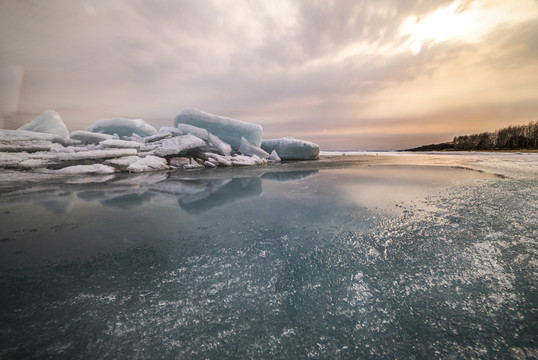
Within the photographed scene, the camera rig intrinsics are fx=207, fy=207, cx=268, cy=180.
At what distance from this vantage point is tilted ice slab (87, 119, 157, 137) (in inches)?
538

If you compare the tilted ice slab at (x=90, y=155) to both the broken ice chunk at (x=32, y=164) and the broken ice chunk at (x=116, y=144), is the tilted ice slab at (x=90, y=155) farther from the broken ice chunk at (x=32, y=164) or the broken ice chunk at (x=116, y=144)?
the broken ice chunk at (x=116, y=144)

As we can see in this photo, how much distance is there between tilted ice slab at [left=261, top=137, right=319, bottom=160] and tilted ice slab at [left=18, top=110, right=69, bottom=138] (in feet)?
49.6

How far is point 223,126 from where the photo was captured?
14.1 meters

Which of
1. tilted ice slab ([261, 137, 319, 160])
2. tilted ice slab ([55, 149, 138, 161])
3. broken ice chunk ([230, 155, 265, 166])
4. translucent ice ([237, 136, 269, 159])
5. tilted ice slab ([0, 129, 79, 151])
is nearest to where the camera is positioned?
tilted ice slab ([55, 149, 138, 161])

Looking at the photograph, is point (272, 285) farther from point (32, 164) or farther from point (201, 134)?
point (201, 134)

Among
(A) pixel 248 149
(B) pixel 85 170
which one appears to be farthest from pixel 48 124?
(A) pixel 248 149

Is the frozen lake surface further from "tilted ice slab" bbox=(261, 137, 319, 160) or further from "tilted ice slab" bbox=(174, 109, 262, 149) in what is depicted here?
"tilted ice slab" bbox=(261, 137, 319, 160)

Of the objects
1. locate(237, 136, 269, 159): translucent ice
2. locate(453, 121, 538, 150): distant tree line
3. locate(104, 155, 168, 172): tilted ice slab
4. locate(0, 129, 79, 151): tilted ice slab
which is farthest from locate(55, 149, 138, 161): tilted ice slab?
locate(453, 121, 538, 150): distant tree line

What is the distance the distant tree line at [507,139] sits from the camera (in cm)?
3919

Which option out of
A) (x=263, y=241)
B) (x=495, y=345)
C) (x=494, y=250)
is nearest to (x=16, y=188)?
(x=263, y=241)

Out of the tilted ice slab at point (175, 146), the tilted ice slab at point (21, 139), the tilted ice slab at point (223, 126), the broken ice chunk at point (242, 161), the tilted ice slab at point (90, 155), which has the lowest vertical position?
the broken ice chunk at point (242, 161)

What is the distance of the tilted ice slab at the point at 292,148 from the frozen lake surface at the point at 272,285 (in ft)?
54.3

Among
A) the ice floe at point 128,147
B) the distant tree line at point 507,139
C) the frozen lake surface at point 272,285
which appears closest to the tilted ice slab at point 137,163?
the ice floe at point 128,147

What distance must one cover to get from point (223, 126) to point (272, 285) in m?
13.8
